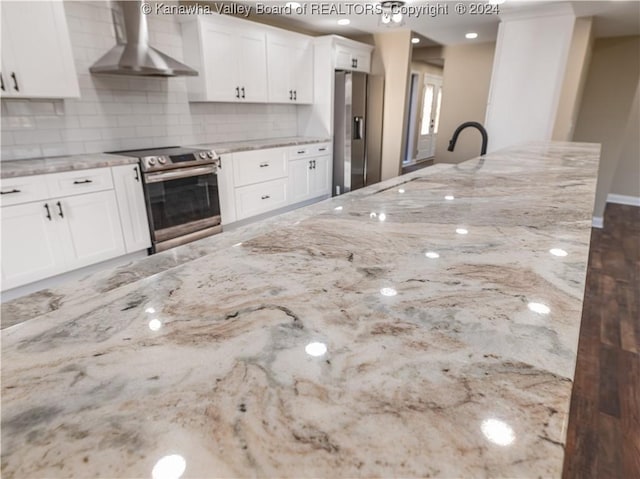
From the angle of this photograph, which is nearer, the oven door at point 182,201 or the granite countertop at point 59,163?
the granite countertop at point 59,163

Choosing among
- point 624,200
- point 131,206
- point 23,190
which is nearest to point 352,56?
point 131,206

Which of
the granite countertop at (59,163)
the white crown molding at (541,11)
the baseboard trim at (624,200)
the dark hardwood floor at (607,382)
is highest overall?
the white crown molding at (541,11)

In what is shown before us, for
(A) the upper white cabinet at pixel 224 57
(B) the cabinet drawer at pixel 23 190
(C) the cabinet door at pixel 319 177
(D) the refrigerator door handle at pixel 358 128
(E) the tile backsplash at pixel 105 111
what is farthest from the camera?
(D) the refrigerator door handle at pixel 358 128

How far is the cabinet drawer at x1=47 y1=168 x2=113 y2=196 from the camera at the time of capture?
7.86 feet

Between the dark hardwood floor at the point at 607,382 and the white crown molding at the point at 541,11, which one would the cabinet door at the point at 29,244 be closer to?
the dark hardwood floor at the point at 607,382

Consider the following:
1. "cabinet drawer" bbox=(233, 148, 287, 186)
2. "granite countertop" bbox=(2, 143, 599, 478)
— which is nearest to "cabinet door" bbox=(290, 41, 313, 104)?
"cabinet drawer" bbox=(233, 148, 287, 186)

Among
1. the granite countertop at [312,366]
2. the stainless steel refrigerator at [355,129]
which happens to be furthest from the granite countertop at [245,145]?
the granite countertop at [312,366]

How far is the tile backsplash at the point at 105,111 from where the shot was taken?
2682mm

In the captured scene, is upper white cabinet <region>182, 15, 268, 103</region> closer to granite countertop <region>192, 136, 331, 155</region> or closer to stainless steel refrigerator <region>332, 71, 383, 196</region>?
granite countertop <region>192, 136, 331, 155</region>

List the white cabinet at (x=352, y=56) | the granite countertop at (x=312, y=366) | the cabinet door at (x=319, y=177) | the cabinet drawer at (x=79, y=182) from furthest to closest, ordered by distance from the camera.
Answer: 1. the cabinet door at (x=319, y=177)
2. the white cabinet at (x=352, y=56)
3. the cabinet drawer at (x=79, y=182)
4. the granite countertop at (x=312, y=366)

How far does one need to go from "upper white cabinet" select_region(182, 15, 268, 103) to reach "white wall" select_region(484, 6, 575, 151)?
2.66 metres

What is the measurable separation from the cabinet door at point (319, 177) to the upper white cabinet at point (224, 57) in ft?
3.57

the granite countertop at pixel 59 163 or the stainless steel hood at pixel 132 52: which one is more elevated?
the stainless steel hood at pixel 132 52

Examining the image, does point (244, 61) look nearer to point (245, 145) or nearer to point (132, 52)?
point (245, 145)
